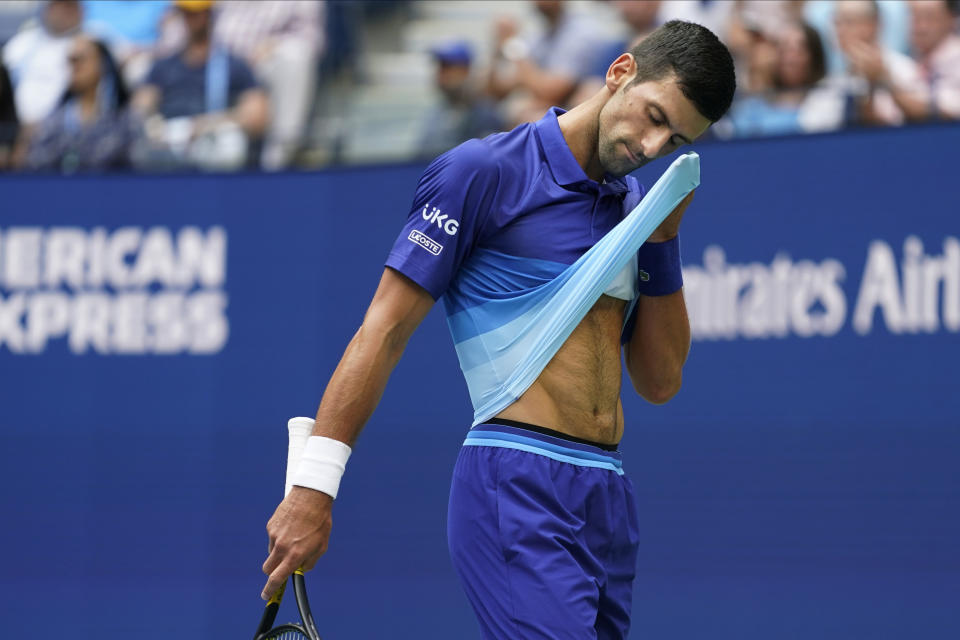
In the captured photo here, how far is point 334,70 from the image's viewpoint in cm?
649

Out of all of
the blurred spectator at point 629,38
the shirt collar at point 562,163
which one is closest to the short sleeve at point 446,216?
the shirt collar at point 562,163

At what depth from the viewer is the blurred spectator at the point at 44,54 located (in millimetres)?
6980

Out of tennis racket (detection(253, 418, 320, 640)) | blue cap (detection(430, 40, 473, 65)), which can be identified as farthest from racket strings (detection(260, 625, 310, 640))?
blue cap (detection(430, 40, 473, 65))

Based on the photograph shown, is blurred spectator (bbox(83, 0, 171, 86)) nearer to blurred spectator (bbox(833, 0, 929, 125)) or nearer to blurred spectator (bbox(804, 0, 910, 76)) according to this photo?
blurred spectator (bbox(804, 0, 910, 76))

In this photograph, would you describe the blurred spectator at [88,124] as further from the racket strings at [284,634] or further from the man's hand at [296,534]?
the man's hand at [296,534]

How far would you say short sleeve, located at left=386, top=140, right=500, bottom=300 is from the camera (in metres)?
2.55

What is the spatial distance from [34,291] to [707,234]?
328cm

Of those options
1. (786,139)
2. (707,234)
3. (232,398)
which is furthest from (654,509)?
(232,398)

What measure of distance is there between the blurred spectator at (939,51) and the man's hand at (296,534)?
3618 mm

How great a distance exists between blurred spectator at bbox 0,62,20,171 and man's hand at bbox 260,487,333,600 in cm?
482

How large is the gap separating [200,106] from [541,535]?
4.64m

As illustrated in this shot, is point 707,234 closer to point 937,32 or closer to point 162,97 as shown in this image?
point 937,32

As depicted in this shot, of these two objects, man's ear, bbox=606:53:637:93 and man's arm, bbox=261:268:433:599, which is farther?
man's ear, bbox=606:53:637:93

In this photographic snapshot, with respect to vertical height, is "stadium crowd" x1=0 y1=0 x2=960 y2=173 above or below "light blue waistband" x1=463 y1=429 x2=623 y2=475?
above
